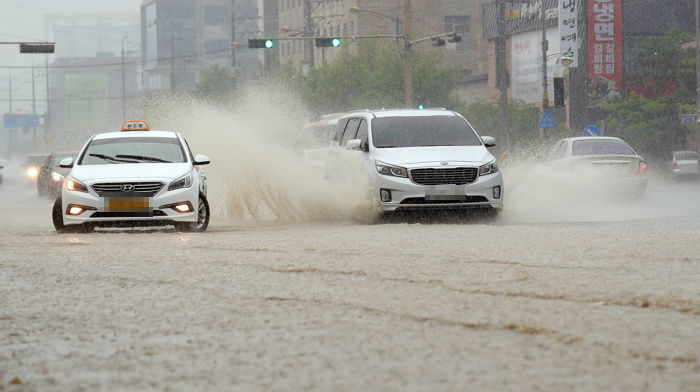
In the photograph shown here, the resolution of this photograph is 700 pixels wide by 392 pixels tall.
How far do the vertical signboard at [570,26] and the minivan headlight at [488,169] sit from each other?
50510 mm

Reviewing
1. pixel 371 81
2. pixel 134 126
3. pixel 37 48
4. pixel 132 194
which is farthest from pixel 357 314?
pixel 371 81

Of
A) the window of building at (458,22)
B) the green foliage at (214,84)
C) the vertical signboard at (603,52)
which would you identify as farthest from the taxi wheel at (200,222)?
the green foliage at (214,84)

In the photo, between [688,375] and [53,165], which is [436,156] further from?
[53,165]

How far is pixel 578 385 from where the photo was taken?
20.0ft

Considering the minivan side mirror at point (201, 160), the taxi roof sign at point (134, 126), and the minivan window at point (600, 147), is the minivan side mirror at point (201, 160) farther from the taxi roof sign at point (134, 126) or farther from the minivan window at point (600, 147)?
the minivan window at point (600, 147)

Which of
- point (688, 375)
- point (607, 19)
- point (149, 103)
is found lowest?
point (688, 375)

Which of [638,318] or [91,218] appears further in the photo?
[91,218]

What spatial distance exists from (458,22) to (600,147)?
75942mm

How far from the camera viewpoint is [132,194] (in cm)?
1731

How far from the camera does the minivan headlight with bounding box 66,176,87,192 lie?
17516mm

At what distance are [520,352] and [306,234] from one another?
9636 millimetres

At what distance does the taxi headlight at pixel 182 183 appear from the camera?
57.6 feet

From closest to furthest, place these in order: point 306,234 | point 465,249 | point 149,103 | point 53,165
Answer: point 465,249
point 306,234
point 149,103
point 53,165

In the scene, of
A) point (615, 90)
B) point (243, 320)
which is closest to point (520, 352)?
point (243, 320)
